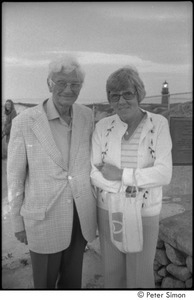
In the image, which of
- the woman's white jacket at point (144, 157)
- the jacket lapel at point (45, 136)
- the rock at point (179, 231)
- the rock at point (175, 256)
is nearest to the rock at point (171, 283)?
the rock at point (175, 256)

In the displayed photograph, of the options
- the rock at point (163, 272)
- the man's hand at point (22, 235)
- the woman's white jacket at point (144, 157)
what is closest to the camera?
the woman's white jacket at point (144, 157)

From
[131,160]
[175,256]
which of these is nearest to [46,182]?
[131,160]

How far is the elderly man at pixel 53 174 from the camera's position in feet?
6.00

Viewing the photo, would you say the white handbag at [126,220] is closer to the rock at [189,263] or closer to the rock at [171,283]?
the rock at [189,263]

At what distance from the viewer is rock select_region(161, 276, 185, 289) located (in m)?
2.27

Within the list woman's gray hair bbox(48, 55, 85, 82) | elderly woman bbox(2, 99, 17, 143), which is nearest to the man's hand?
elderly woman bbox(2, 99, 17, 143)

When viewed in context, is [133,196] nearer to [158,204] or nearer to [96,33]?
[158,204]

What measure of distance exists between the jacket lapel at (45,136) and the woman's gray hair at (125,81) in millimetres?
474

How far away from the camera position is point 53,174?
1.86m

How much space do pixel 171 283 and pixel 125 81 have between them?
1.71m

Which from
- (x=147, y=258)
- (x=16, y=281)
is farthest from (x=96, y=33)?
(x=16, y=281)

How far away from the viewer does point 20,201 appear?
1.94 meters

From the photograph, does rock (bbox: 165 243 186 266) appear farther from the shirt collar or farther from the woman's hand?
the shirt collar

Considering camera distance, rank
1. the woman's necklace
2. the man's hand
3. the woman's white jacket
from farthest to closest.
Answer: the man's hand < the woman's necklace < the woman's white jacket
